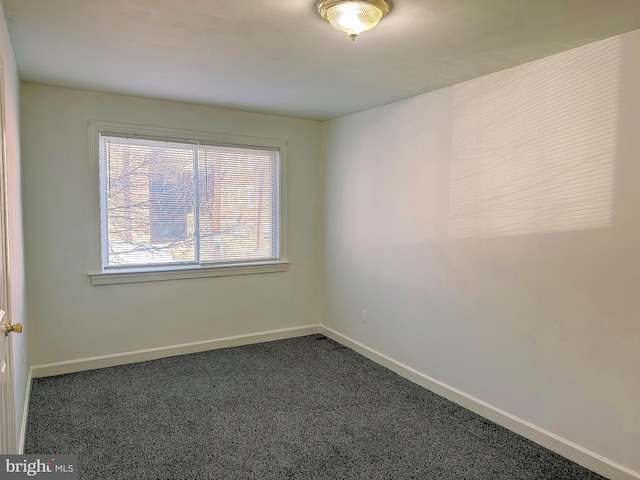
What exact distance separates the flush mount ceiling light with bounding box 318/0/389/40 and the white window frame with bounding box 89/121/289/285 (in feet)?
8.05

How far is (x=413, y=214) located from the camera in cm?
371

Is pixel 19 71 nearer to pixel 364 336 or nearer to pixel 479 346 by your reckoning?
pixel 364 336

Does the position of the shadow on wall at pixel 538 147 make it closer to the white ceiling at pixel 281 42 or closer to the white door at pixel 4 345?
the white ceiling at pixel 281 42

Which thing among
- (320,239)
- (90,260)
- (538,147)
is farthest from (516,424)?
(90,260)

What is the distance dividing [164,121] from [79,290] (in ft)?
5.54

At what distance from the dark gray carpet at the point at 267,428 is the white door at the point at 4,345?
0.60 metres

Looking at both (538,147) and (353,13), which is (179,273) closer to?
(353,13)

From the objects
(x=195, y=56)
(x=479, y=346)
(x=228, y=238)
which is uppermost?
(x=195, y=56)

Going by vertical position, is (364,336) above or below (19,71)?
below

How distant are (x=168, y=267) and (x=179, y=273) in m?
0.12

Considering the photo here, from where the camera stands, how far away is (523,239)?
283 centimetres

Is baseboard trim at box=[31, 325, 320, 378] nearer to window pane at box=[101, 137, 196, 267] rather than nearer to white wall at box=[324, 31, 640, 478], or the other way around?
window pane at box=[101, 137, 196, 267]

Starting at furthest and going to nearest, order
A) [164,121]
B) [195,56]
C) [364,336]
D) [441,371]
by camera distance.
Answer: [364,336] → [164,121] → [441,371] → [195,56]

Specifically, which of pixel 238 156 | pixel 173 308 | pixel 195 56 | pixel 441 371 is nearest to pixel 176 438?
pixel 173 308
